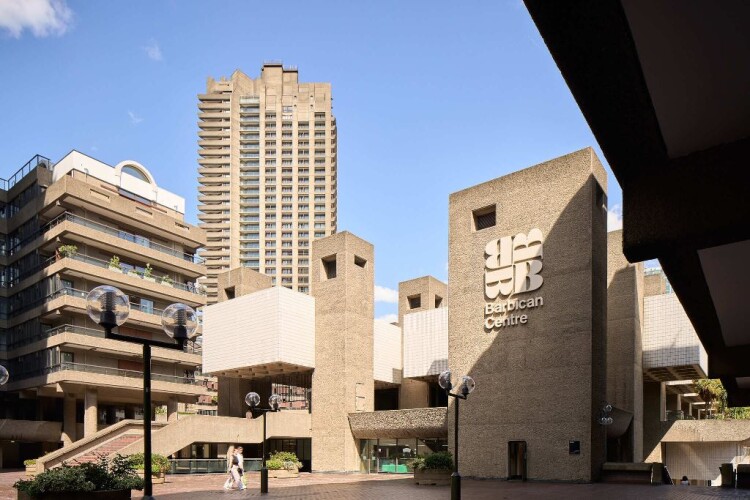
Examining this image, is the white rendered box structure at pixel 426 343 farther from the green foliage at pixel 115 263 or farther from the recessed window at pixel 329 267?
the green foliage at pixel 115 263

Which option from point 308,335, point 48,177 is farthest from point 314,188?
point 308,335

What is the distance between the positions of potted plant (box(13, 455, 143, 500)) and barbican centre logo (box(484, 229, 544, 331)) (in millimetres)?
19861

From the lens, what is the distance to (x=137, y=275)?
46.5 m

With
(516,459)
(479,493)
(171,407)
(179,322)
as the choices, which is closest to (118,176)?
(171,407)

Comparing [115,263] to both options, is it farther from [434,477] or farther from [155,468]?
[434,477]

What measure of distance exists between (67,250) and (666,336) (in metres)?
37.5

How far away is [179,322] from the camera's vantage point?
796cm

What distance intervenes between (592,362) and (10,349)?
138 feet

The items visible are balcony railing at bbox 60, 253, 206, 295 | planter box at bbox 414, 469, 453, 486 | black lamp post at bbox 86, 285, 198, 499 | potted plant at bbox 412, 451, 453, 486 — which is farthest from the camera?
balcony railing at bbox 60, 253, 206, 295

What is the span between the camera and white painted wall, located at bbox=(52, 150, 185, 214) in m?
47.3

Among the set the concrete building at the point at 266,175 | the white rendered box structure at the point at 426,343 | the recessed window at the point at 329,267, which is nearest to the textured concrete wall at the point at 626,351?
the white rendered box structure at the point at 426,343

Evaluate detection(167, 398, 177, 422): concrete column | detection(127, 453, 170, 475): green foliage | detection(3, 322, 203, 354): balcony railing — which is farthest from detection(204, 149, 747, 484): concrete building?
detection(127, 453, 170, 475): green foliage

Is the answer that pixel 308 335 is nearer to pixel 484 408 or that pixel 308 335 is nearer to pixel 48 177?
pixel 484 408

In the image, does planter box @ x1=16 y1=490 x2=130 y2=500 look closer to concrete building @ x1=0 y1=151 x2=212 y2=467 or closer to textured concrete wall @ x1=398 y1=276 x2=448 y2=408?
concrete building @ x1=0 y1=151 x2=212 y2=467
